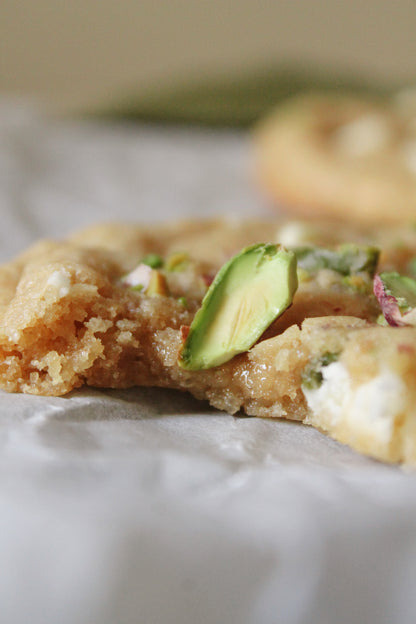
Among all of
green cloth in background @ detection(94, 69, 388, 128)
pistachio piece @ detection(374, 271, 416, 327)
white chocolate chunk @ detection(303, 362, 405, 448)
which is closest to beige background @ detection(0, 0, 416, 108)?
green cloth in background @ detection(94, 69, 388, 128)

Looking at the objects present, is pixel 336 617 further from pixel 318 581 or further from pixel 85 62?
pixel 85 62

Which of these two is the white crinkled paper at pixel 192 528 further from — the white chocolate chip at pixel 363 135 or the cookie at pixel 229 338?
the white chocolate chip at pixel 363 135

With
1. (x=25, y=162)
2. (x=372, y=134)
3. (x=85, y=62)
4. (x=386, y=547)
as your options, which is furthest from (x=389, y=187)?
(x=85, y=62)

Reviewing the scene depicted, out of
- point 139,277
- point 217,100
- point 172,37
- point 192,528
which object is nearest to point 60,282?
point 139,277

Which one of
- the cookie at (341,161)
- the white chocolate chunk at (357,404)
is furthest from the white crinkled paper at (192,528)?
the cookie at (341,161)

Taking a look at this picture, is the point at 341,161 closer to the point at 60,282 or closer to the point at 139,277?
the point at 139,277
